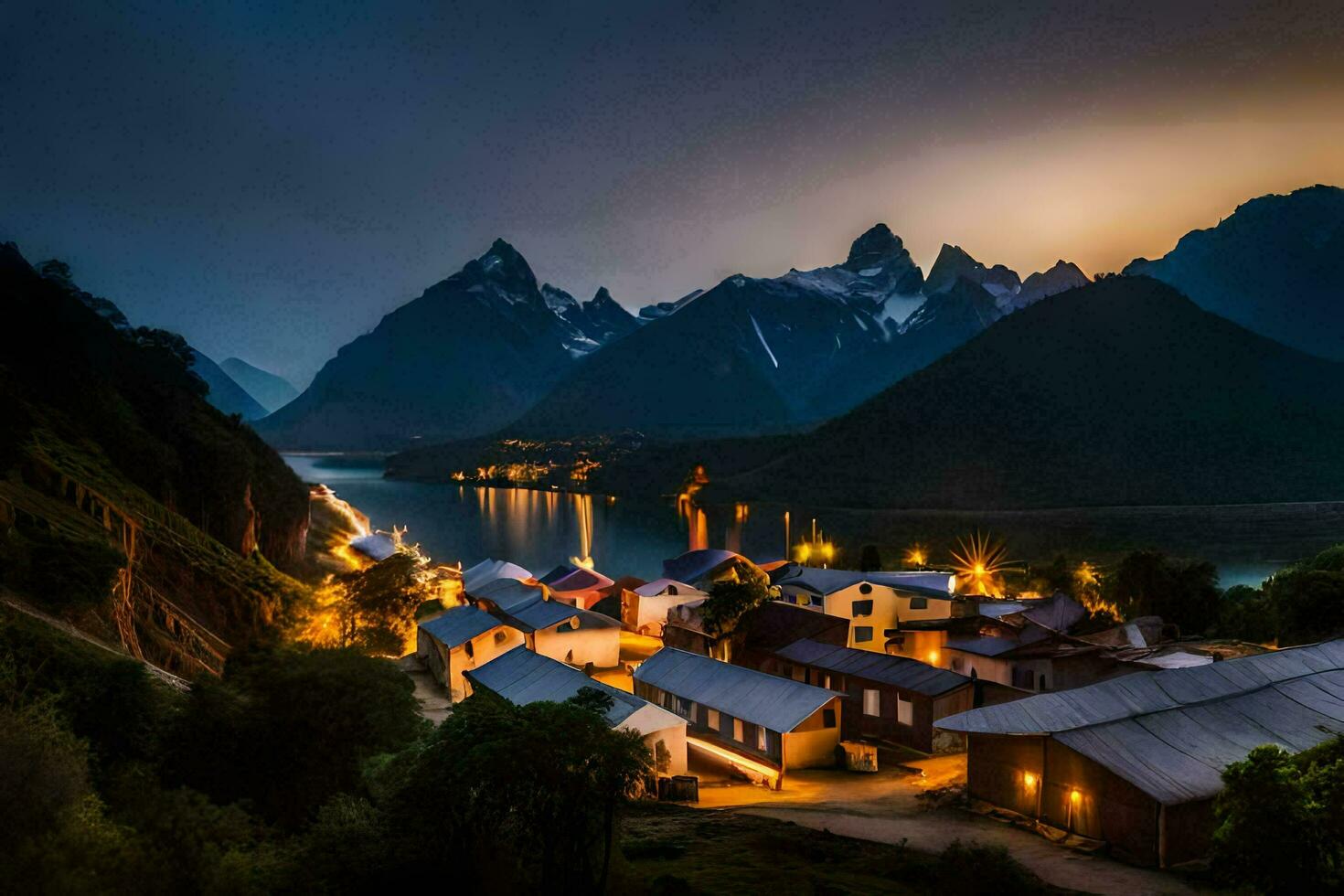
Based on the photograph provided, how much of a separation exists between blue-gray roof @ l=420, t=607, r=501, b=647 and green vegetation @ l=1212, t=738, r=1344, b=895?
27617mm

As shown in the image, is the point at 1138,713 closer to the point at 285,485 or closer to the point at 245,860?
the point at 245,860

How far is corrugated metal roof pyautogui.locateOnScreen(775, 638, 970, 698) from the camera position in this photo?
29.2 m

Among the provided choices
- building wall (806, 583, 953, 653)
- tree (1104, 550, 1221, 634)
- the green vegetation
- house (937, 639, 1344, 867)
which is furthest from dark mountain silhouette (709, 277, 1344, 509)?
the green vegetation

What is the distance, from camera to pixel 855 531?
109812 millimetres

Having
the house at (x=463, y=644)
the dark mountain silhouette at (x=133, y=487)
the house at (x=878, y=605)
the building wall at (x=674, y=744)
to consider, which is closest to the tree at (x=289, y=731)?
the dark mountain silhouette at (x=133, y=487)

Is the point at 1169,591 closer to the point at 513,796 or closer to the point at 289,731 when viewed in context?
the point at 513,796

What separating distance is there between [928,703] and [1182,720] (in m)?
8.58

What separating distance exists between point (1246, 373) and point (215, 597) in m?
157

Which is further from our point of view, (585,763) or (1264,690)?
(1264,690)

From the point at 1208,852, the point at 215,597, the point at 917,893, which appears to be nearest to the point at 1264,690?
the point at 1208,852

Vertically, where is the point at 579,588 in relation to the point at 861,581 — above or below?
below

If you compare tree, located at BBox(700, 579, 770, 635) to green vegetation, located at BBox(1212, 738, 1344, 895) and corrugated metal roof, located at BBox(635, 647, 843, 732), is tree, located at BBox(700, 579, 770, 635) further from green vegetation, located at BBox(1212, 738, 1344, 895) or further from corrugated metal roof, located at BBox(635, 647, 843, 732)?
green vegetation, located at BBox(1212, 738, 1344, 895)

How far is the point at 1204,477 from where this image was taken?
401 feet

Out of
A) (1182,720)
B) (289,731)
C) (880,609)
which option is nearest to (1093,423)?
(880,609)
